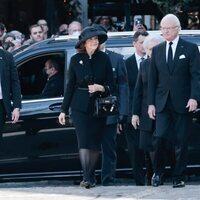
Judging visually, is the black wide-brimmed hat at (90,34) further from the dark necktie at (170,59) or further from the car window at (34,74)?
the car window at (34,74)

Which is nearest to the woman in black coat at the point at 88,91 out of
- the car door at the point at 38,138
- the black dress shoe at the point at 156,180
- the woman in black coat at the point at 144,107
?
the woman in black coat at the point at 144,107

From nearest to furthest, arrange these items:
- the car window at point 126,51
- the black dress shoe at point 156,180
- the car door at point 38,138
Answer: the black dress shoe at point 156,180 < the car door at point 38,138 < the car window at point 126,51

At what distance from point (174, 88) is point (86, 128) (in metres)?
1.02

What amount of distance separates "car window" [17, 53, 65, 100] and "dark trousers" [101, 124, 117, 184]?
1.06m

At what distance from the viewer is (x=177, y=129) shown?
1038 centimetres

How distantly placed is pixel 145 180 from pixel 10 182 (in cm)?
165

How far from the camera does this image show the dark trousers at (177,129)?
34.0ft

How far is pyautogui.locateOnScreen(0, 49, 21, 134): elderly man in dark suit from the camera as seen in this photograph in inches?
428

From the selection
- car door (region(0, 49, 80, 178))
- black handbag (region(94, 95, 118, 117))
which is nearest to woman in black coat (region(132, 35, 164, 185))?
black handbag (region(94, 95, 118, 117))

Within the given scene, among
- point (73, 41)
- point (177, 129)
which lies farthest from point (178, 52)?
point (73, 41)

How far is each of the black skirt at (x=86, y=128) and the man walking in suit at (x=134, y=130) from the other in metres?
0.77

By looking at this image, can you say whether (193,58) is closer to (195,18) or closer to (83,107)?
(83,107)

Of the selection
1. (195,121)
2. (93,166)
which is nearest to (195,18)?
(195,121)

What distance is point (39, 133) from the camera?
11477 millimetres
